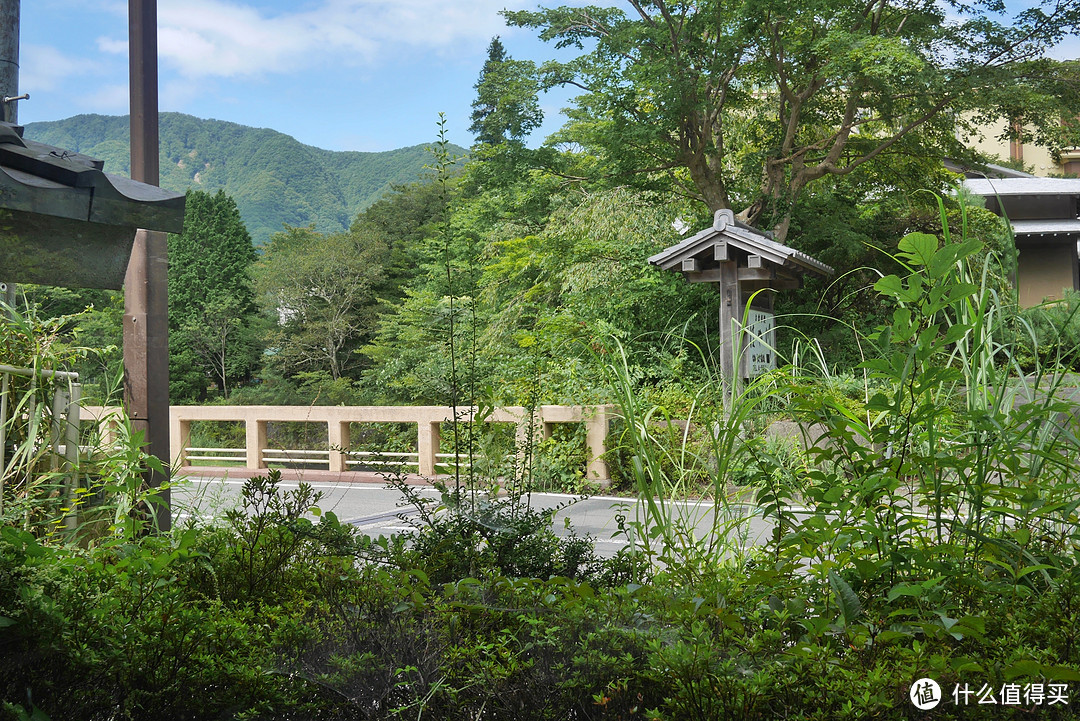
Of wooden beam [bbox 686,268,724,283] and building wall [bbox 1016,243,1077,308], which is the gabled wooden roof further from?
building wall [bbox 1016,243,1077,308]

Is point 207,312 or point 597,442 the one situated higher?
point 207,312

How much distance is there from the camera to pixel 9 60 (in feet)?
6.23

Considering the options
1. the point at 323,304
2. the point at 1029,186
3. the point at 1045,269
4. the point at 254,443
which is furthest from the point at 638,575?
the point at 323,304

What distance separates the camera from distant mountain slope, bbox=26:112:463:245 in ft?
84.0

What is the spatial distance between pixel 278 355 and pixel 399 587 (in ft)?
54.2

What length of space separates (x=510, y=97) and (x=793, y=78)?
359 centimetres

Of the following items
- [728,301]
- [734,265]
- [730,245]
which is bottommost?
[728,301]

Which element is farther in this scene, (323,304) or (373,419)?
(323,304)

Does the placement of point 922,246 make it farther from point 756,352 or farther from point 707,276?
point 707,276

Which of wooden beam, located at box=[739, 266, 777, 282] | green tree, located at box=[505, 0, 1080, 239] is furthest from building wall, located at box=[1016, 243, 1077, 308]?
wooden beam, located at box=[739, 266, 777, 282]

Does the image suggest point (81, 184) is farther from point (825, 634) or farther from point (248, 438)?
point (248, 438)

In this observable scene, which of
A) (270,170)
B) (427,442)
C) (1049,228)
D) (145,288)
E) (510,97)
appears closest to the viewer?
(145,288)

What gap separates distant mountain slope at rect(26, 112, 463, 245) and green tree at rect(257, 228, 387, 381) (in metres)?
6.23

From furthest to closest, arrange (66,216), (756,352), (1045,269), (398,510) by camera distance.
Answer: (1045,269) < (756,352) < (398,510) < (66,216)
